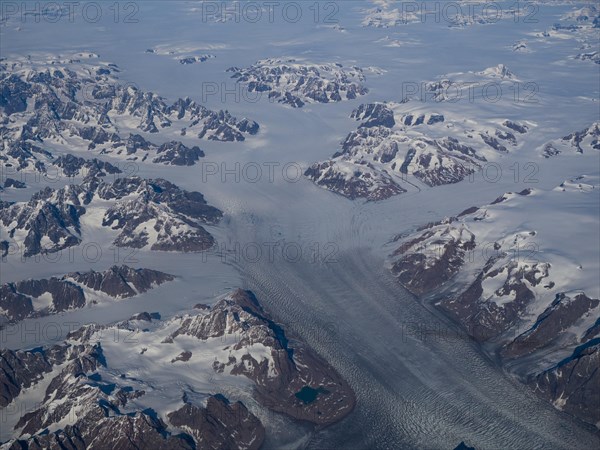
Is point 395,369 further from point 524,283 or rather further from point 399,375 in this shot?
point 524,283

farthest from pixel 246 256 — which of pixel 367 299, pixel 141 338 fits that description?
pixel 141 338

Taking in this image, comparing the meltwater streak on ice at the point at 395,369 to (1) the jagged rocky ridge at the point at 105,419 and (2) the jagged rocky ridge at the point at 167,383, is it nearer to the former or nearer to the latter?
(2) the jagged rocky ridge at the point at 167,383

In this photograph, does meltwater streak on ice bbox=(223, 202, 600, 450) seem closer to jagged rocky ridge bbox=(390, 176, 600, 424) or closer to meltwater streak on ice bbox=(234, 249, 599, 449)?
meltwater streak on ice bbox=(234, 249, 599, 449)

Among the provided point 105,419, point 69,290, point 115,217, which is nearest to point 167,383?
point 105,419

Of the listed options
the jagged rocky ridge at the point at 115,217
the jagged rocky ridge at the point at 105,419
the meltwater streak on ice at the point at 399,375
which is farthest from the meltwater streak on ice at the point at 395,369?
the jagged rocky ridge at the point at 115,217

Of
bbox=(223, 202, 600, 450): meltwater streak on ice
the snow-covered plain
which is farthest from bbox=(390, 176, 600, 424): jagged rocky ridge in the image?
bbox=(223, 202, 600, 450): meltwater streak on ice
